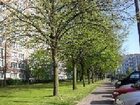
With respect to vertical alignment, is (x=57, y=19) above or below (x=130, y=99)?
above

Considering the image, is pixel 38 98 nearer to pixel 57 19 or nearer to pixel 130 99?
pixel 57 19

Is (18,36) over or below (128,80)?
over

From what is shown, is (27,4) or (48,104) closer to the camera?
(48,104)

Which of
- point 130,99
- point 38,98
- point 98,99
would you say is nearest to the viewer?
point 130,99

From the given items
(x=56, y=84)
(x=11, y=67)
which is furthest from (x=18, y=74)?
(x=56, y=84)

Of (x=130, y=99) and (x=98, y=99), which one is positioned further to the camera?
(x=98, y=99)

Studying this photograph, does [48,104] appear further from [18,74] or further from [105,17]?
[18,74]

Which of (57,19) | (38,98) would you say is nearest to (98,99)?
(38,98)

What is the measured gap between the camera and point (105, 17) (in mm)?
26281

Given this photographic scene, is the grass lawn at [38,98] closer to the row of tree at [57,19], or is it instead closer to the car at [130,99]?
the row of tree at [57,19]

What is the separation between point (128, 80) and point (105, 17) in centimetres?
476

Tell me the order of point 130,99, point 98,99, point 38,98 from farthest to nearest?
point 98,99 → point 38,98 → point 130,99

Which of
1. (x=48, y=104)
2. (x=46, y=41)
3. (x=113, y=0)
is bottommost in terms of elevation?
(x=48, y=104)

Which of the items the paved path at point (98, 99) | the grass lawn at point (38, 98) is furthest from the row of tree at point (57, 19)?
the paved path at point (98, 99)
